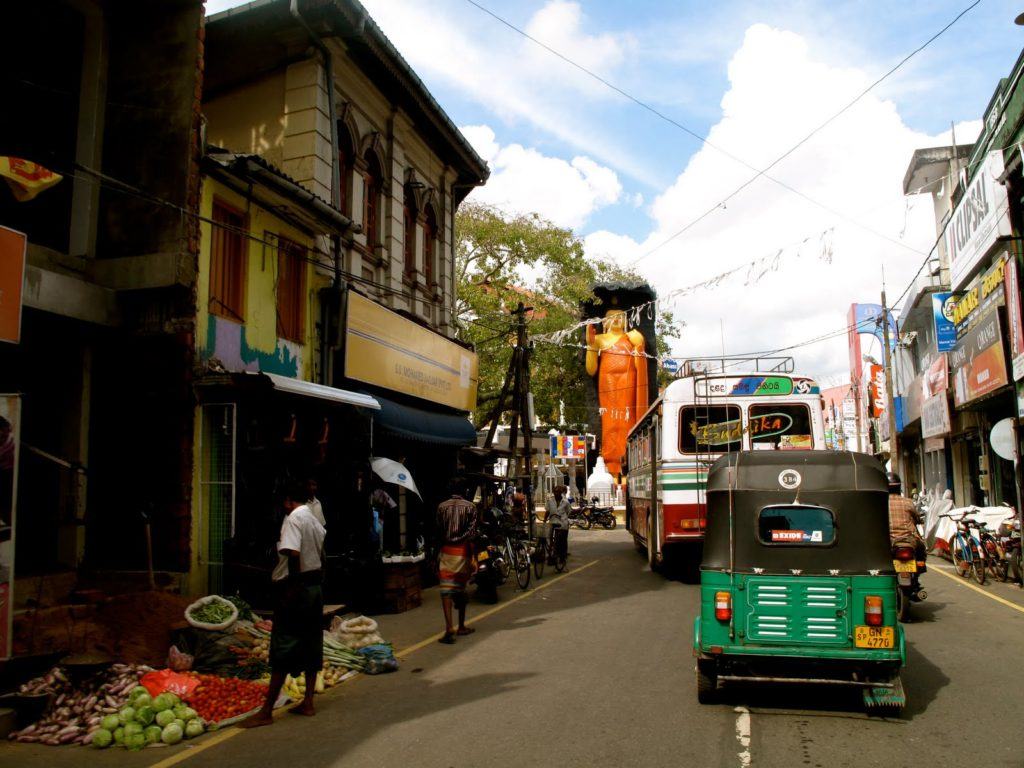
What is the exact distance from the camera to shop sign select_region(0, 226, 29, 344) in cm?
727

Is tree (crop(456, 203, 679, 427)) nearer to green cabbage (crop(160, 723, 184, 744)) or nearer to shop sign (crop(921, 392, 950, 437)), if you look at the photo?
shop sign (crop(921, 392, 950, 437))

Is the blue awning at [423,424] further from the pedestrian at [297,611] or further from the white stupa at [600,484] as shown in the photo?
the white stupa at [600,484]

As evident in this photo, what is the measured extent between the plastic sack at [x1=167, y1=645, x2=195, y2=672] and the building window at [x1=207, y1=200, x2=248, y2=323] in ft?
14.6

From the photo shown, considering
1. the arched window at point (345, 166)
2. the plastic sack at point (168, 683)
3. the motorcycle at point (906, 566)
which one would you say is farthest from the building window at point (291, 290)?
the motorcycle at point (906, 566)

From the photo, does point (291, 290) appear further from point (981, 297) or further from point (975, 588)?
point (981, 297)

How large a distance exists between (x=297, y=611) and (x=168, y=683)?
1283mm

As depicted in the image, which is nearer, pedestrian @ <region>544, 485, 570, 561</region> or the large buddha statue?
pedestrian @ <region>544, 485, 570, 561</region>

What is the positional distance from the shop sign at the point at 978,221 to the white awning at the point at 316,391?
40.7 ft

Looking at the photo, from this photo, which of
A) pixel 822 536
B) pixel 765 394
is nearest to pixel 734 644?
pixel 822 536

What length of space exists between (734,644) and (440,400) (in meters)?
11.9

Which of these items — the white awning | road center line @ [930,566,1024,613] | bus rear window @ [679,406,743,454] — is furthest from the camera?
bus rear window @ [679,406,743,454]

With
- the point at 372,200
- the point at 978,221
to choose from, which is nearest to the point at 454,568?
the point at 372,200

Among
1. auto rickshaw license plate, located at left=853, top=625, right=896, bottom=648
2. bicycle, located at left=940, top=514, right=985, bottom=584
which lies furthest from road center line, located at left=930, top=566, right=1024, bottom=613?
auto rickshaw license plate, located at left=853, top=625, right=896, bottom=648

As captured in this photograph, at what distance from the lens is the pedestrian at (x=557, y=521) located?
17.2 m
